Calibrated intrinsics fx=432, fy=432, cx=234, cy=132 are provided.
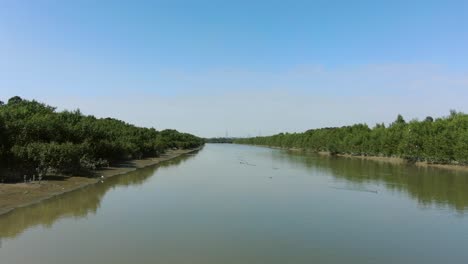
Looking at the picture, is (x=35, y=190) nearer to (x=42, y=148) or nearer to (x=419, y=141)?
(x=42, y=148)

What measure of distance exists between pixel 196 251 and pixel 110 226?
14.0 ft

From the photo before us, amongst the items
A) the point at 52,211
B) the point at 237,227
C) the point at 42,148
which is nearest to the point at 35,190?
the point at 52,211

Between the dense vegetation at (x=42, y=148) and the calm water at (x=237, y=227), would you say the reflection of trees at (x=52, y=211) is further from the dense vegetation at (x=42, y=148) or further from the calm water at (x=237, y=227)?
the dense vegetation at (x=42, y=148)

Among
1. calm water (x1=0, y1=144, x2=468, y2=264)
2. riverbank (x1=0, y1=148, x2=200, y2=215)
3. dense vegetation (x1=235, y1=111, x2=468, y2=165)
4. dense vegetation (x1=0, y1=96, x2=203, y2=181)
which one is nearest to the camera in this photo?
calm water (x1=0, y1=144, x2=468, y2=264)

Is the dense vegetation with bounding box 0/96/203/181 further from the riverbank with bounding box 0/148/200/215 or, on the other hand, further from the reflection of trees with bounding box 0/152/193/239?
the reflection of trees with bounding box 0/152/193/239

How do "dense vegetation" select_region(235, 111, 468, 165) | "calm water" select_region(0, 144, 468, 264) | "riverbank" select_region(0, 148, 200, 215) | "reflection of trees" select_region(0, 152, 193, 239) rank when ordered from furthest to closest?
"dense vegetation" select_region(235, 111, 468, 165) → "riverbank" select_region(0, 148, 200, 215) → "reflection of trees" select_region(0, 152, 193, 239) → "calm water" select_region(0, 144, 468, 264)

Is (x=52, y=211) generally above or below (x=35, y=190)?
below

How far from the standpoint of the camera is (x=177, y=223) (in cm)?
1480

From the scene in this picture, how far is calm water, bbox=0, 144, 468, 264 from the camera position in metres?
10.8

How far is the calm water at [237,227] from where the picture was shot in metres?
10.8

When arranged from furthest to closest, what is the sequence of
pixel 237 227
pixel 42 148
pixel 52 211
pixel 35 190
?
pixel 42 148 → pixel 35 190 → pixel 52 211 → pixel 237 227

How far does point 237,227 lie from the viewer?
14281mm

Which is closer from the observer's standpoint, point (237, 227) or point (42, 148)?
point (237, 227)

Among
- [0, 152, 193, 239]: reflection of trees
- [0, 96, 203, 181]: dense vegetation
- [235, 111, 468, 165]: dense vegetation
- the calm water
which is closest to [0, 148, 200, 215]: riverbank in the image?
[0, 152, 193, 239]: reflection of trees
